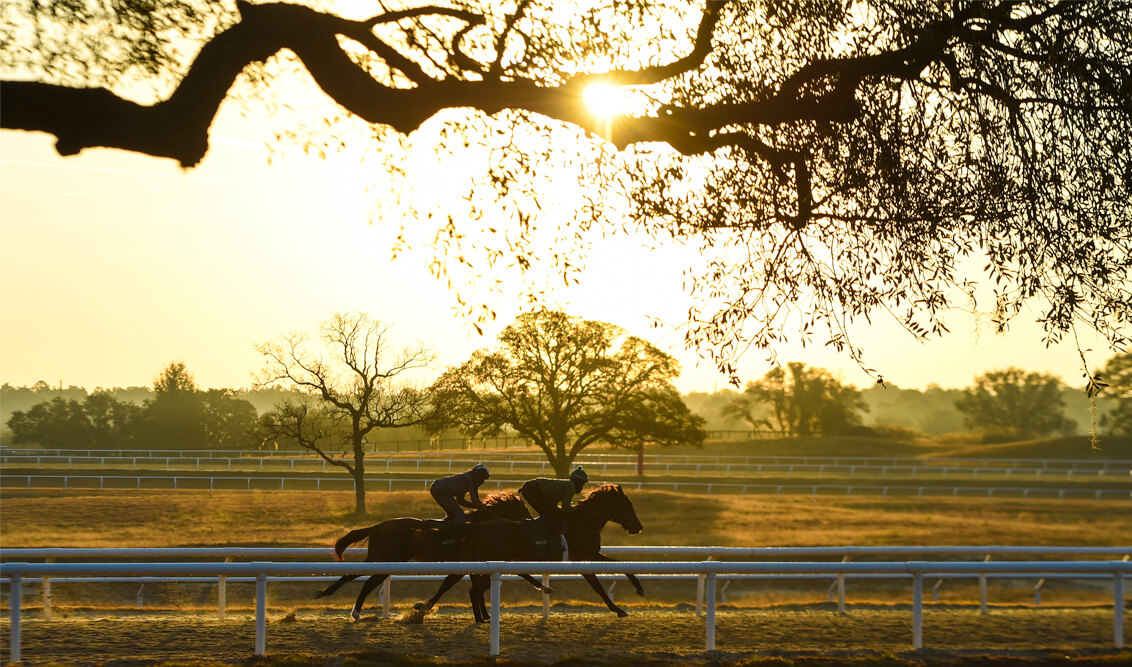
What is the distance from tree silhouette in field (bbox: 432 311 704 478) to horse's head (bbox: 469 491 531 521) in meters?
22.2

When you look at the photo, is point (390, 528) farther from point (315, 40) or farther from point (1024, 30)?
point (1024, 30)

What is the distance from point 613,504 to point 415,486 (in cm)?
2454

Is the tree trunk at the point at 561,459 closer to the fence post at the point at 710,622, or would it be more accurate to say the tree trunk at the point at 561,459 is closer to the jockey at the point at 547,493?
the jockey at the point at 547,493

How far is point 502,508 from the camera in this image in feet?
34.3

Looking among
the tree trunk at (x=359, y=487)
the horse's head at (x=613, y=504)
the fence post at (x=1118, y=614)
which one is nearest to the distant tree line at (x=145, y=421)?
the tree trunk at (x=359, y=487)

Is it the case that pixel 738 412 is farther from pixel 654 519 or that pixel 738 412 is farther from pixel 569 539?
pixel 569 539

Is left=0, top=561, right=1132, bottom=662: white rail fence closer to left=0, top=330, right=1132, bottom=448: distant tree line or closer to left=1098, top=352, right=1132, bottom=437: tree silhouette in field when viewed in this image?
left=0, top=330, right=1132, bottom=448: distant tree line

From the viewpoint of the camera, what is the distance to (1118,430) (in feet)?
228

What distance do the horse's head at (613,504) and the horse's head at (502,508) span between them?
35.1 inches

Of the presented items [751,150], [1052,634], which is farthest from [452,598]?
[751,150]

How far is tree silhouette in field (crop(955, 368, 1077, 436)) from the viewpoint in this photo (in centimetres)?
7788

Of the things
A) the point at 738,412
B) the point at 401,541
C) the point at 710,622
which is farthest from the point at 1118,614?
the point at 738,412

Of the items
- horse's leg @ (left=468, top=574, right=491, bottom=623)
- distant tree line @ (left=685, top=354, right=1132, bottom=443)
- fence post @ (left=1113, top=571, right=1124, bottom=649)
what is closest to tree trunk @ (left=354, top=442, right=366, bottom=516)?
horse's leg @ (left=468, top=574, right=491, bottom=623)

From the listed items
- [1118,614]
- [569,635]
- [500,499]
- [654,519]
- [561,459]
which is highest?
[500,499]
